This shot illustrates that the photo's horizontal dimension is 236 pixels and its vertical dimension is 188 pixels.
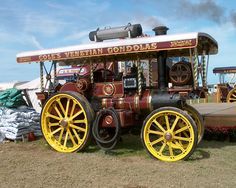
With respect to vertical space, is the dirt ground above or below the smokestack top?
below

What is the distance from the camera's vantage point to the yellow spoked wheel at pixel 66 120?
782 cm

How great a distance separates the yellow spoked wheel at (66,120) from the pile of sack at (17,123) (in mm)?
1485

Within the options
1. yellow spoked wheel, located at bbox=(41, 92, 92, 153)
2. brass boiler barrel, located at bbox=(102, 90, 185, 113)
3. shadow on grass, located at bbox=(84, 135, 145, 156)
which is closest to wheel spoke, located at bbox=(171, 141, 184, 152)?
brass boiler barrel, located at bbox=(102, 90, 185, 113)

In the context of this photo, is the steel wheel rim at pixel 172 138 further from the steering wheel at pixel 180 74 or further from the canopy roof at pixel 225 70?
the canopy roof at pixel 225 70

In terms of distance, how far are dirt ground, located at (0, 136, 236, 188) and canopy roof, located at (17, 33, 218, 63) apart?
5.83 feet

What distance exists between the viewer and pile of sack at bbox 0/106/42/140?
9.61 m

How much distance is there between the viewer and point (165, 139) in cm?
714

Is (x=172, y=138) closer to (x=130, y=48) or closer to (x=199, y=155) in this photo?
(x=199, y=155)

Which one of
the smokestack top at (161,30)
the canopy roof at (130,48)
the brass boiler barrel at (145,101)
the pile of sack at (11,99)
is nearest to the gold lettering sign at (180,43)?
the canopy roof at (130,48)

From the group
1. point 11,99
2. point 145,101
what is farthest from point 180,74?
point 11,99

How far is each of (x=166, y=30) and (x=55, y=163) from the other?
9.78 ft

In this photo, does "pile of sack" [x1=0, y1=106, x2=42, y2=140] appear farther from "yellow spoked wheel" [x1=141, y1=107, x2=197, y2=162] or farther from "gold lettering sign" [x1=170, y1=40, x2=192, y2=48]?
"gold lettering sign" [x1=170, y1=40, x2=192, y2=48]

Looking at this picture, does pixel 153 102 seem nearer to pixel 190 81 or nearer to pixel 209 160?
pixel 190 81


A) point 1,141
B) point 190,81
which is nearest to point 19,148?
point 1,141
